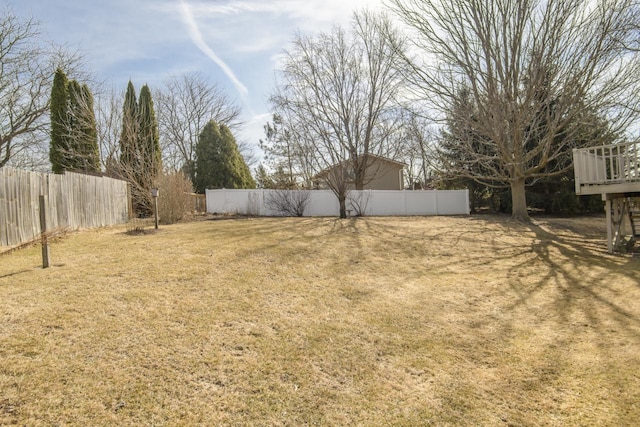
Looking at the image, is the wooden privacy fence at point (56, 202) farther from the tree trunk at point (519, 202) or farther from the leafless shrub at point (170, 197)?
the tree trunk at point (519, 202)

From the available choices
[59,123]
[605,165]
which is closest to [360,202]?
[605,165]

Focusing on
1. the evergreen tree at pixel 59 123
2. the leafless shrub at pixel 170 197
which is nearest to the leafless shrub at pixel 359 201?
the leafless shrub at pixel 170 197

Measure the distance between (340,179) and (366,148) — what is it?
2252 mm

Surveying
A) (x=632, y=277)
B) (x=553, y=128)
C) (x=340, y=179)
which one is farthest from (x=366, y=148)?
(x=632, y=277)

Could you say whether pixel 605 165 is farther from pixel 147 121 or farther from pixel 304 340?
pixel 147 121

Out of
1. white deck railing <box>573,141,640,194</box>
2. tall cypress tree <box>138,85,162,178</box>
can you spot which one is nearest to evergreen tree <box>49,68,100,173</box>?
tall cypress tree <box>138,85,162,178</box>

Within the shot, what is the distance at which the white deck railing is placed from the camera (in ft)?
25.6

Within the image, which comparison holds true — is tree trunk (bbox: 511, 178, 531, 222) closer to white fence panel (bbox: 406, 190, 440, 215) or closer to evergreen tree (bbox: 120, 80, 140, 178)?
white fence panel (bbox: 406, 190, 440, 215)

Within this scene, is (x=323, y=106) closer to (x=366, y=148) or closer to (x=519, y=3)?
(x=366, y=148)

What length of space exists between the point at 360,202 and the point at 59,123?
12305mm

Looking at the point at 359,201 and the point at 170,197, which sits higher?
the point at 170,197

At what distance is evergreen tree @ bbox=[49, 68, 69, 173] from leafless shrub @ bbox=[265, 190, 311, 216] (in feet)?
25.8

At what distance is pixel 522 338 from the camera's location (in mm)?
4031

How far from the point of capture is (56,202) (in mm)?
7992
